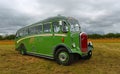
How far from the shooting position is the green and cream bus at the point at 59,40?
11266 mm

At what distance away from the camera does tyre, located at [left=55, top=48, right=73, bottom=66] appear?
1126 centimetres

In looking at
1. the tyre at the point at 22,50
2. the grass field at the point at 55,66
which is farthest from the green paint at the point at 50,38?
the grass field at the point at 55,66

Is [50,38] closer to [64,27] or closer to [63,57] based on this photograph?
[64,27]

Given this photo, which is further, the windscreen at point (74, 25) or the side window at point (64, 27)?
the windscreen at point (74, 25)

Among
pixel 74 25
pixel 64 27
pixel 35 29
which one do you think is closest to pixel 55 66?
pixel 64 27

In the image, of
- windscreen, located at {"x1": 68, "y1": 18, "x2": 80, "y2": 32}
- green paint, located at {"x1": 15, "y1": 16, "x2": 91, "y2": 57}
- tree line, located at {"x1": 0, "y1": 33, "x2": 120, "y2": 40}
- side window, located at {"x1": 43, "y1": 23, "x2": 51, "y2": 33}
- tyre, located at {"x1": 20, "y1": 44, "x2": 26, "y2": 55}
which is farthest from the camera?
tree line, located at {"x1": 0, "y1": 33, "x2": 120, "y2": 40}

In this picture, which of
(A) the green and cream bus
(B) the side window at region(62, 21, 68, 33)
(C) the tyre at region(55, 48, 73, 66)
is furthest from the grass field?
(B) the side window at region(62, 21, 68, 33)

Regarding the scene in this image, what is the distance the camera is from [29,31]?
15.1 meters

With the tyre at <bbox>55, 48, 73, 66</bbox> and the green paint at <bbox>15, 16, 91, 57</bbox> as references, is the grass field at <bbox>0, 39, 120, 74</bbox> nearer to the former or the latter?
the tyre at <bbox>55, 48, 73, 66</bbox>

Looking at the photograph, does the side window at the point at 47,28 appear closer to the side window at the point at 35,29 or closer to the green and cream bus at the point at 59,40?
the green and cream bus at the point at 59,40

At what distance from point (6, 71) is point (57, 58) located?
3.28 meters

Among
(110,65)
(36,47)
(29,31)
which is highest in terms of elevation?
(29,31)

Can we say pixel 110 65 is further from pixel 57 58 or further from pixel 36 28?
pixel 36 28

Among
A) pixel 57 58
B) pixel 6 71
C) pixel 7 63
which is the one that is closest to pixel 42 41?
pixel 57 58
